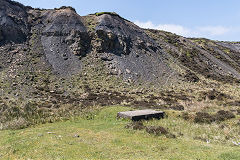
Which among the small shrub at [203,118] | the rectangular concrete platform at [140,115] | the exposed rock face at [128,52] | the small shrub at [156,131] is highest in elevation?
the exposed rock face at [128,52]

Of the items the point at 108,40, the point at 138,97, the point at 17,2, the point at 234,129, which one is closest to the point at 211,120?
the point at 234,129

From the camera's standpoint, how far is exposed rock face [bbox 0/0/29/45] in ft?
149

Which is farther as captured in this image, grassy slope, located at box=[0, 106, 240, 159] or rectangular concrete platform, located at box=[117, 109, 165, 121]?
rectangular concrete platform, located at box=[117, 109, 165, 121]

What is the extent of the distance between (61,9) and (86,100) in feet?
132

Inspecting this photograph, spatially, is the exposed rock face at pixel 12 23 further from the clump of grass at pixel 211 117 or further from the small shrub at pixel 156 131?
the clump of grass at pixel 211 117

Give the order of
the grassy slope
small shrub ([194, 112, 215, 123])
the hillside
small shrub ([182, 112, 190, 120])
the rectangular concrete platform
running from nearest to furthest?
the grassy slope
the hillside
the rectangular concrete platform
small shrub ([194, 112, 215, 123])
small shrub ([182, 112, 190, 120])

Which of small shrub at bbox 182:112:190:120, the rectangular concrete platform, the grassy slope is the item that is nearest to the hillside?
the grassy slope

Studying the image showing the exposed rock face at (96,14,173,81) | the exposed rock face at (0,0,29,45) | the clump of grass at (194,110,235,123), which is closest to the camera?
the clump of grass at (194,110,235,123)

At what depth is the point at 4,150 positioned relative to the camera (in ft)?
36.6

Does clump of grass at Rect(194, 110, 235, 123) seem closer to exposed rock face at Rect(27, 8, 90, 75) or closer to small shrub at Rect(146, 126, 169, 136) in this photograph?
small shrub at Rect(146, 126, 169, 136)

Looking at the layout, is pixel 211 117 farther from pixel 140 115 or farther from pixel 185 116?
pixel 140 115

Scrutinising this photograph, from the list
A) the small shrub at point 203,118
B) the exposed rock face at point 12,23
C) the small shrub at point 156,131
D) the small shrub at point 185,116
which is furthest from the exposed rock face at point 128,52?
the small shrub at point 156,131

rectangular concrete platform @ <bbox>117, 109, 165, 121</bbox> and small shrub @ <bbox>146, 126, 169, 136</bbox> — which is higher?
small shrub @ <bbox>146, 126, 169, 136</bbox>

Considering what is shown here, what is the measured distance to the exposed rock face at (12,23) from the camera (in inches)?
1794
